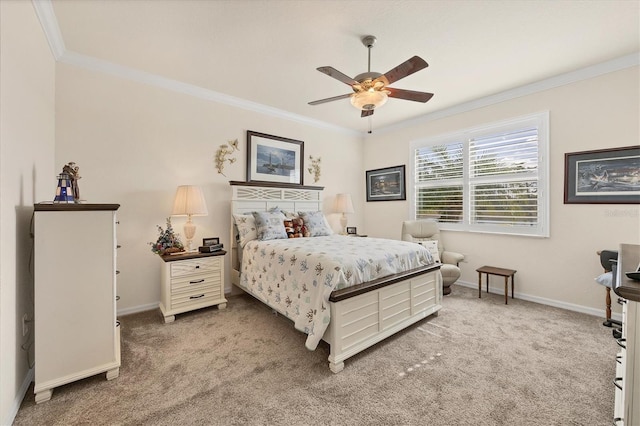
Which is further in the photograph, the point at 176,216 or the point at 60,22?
the point at 176,216

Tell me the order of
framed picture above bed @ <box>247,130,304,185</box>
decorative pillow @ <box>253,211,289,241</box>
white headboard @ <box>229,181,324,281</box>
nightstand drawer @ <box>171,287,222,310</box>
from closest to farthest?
nightstand drawer @ <box>171,287,222,310</box>
decorative pillow @ <box>253,211,289,241</box>
white headboard @ <box>229,181,324,281</box>
framed picture above bed @ <box>247,130,304,185</box>

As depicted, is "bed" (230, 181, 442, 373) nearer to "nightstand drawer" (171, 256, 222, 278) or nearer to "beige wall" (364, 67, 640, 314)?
"nightstand drawer" (171, 256, 222, 278)

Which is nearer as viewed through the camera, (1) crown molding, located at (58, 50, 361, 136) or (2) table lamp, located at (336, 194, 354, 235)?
(1) crown molding, located at (58, 50, 361, 136)

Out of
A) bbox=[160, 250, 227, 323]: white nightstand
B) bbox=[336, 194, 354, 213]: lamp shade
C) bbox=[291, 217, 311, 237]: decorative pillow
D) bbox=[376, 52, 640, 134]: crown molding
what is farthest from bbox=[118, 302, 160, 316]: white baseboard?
bbox=[376, 52, 640, 134]: crown molding

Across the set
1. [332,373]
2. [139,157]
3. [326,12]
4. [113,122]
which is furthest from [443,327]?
[113,122]

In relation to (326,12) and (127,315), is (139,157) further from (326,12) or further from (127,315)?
(326,12)

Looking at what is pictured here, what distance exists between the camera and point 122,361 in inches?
83.1

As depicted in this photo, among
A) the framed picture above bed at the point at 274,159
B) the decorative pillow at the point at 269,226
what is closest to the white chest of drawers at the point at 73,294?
the decorative pillow at the point at 269,226

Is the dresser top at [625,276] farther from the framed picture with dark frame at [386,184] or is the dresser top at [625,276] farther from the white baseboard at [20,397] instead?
the framed picture with dark frame at [386,184]

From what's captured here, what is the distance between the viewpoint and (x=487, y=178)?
12.9 feet

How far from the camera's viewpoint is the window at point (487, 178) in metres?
3.46

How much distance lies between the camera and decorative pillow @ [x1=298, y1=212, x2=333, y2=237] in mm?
3910

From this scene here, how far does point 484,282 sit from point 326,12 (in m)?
3.98

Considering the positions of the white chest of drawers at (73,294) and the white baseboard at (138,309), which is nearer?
the white chest of drawers at (73,294)
